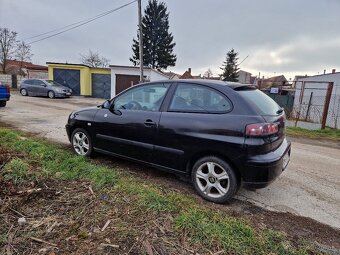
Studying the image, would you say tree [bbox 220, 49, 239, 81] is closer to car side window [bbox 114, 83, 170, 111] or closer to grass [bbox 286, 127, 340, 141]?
grass [bbox 286, 127, 340, 141]

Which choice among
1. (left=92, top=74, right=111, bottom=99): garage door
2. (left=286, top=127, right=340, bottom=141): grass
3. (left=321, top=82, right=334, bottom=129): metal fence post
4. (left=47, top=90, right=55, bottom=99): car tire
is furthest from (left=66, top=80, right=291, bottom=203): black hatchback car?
(left=92, top=74, right=111, bottom=99): garage door

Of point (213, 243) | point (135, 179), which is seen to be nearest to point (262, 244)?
point (213, 243)

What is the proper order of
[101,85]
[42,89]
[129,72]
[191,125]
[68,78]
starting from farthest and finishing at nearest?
[68,78] → [101,85] → [129,72] → [42,89] → [191,125]

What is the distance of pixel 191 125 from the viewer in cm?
339

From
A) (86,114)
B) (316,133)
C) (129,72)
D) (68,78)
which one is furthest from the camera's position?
(68,78)

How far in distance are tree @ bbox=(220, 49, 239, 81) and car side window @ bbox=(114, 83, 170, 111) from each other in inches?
1420

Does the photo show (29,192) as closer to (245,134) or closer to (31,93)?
(245,134)

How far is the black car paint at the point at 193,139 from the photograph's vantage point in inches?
120

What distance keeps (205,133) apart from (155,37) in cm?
3627

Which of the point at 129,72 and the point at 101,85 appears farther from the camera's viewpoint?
the point at 101,85

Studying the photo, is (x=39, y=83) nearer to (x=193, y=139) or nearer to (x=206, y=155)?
(x=193, y=139)

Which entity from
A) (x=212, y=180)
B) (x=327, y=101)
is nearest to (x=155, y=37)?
(x=327, y=101)

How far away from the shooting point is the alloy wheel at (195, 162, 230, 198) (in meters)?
3.28

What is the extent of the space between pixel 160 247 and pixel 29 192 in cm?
188
